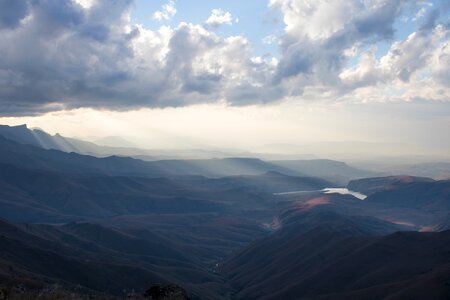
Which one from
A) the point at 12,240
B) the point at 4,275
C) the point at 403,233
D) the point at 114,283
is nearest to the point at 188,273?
the point at 114,283

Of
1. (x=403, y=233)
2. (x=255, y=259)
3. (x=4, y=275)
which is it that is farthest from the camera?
(x=255, y=259)

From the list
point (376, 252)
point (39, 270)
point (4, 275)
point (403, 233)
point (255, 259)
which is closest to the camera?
point (4, 275)

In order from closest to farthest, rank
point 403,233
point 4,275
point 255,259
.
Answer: point 4,275 → point 403,233 → point 255,259

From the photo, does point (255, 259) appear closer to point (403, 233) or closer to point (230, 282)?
point (230, 282)

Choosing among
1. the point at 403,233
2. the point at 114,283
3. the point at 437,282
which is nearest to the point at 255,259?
the point at 403,233

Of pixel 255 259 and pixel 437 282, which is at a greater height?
pixel 437 282

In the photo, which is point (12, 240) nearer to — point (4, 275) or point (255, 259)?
point (4, 275)

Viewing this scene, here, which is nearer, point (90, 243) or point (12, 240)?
point (12, 240)
